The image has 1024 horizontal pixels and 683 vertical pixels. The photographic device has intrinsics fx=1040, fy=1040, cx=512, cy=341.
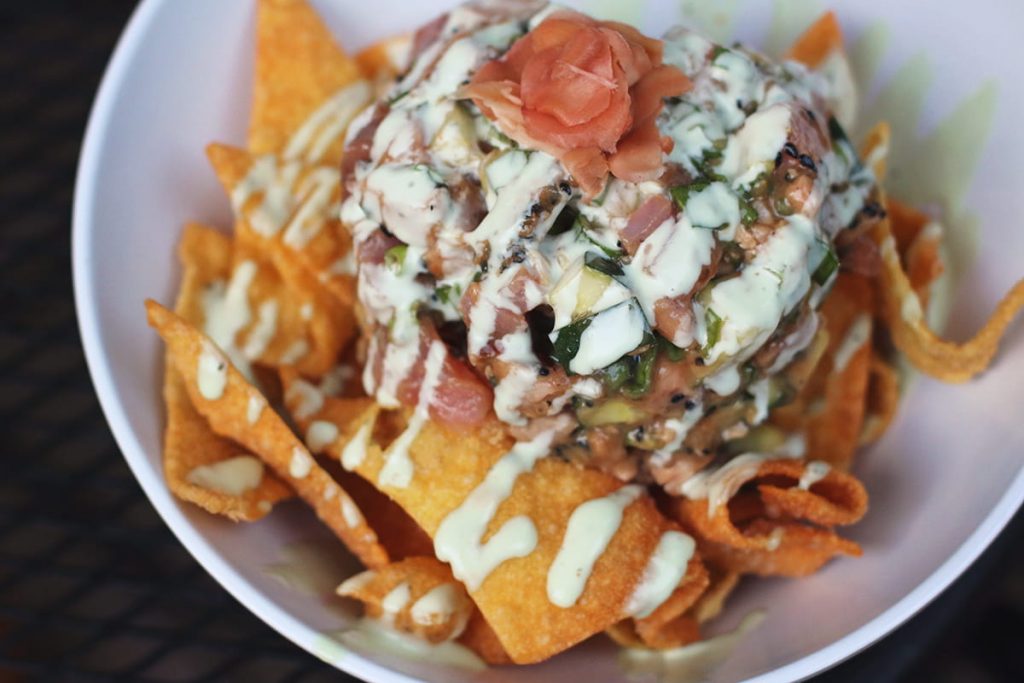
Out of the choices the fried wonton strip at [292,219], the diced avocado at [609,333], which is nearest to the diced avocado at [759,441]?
the diced avocado at [609,333]

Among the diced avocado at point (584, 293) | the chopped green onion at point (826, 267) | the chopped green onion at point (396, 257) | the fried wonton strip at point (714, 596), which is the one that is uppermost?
the chopped green onion at point (826, 267)

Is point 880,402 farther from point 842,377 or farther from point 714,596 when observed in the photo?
point 714,596

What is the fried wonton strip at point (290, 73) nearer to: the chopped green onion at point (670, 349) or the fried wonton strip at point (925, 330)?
the chopped green onion at point (670, 349)

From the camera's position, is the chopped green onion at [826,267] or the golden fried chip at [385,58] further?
the golden fried chip at [385,58]

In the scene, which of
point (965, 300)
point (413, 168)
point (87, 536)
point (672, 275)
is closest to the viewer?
point (672, 275)

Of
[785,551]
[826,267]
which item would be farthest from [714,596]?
[826,267]

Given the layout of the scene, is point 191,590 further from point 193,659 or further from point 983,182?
point 983,182

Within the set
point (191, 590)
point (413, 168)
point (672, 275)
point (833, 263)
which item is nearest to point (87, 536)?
point (191, 590)
